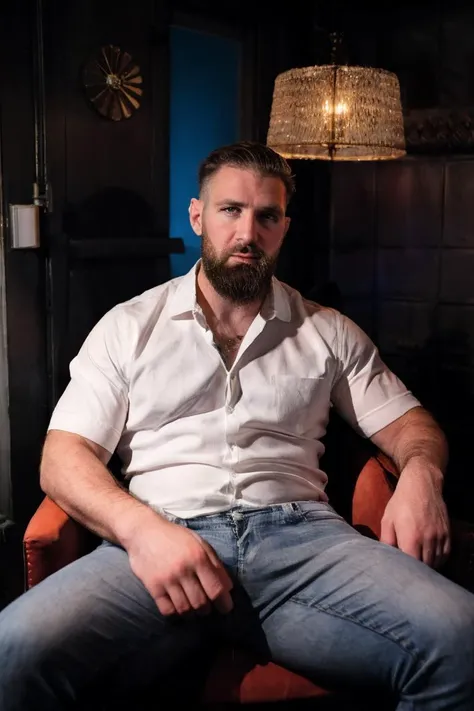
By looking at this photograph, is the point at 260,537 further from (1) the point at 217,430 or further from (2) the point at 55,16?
(2) the point at 55,16

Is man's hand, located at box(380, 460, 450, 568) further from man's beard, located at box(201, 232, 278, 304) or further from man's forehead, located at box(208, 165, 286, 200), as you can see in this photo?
man's forehead, located at box(208, 165, 286, 200)

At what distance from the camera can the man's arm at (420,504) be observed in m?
1.59

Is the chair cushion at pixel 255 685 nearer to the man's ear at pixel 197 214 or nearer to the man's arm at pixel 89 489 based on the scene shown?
the man's arm at pixel 89 489

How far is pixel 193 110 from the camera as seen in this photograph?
9.16 feet

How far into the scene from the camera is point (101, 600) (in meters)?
1.44

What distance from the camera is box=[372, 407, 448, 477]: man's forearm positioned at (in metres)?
1.76

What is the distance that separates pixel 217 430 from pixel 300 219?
5.53 feet

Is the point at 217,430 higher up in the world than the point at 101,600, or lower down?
higher up

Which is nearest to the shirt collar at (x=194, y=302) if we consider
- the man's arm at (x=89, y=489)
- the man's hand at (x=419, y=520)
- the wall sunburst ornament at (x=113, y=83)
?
the man's arm at (x=89, y=489)

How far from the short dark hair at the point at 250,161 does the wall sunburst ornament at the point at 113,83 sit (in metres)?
0.69

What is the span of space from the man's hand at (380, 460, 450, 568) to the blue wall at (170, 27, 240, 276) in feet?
4.44

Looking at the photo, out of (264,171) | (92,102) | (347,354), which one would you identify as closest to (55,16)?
(92,102)

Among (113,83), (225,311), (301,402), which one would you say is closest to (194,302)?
(225,311)

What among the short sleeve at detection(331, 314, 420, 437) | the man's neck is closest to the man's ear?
the man's neck
